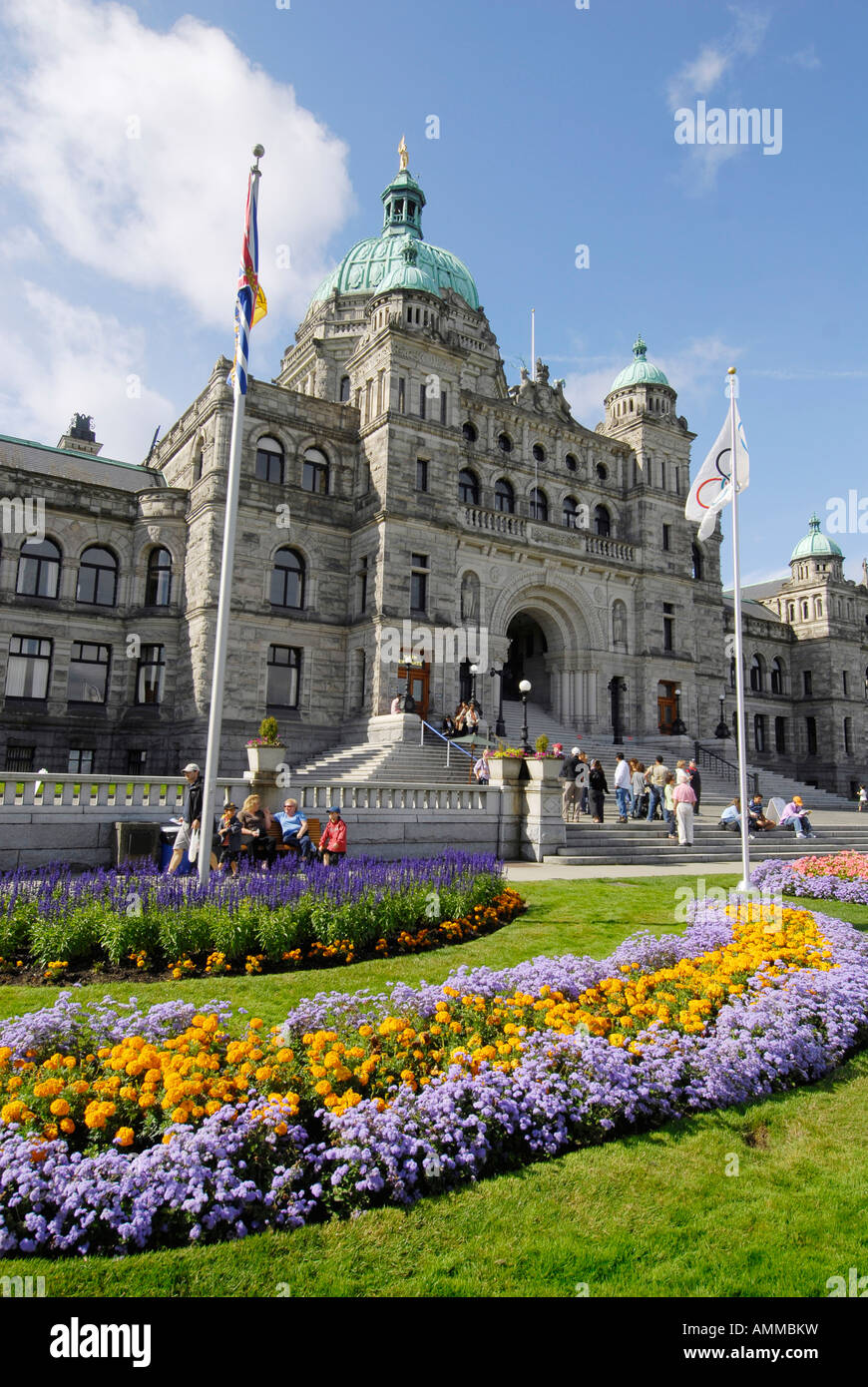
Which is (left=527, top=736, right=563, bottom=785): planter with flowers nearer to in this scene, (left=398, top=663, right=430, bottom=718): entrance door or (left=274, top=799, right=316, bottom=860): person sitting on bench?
(left=274, top=799, right=316, bottom=860): person sitting on bench

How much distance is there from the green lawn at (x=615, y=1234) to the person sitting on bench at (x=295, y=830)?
8.96 metres

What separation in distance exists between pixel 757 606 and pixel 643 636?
2331cm

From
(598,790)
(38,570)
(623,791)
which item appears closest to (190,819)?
(598,790)

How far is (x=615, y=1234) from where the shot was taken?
13.3 feet

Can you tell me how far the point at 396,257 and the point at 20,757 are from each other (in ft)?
97.1

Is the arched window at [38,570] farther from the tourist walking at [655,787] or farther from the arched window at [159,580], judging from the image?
the tourist walking at [655,787]

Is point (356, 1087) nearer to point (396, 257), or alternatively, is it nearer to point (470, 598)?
point (470, 598)

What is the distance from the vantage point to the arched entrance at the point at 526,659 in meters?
35.8

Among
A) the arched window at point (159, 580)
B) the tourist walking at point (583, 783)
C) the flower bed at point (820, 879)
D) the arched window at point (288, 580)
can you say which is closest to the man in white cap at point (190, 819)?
the flower bed at point (820, 879)
